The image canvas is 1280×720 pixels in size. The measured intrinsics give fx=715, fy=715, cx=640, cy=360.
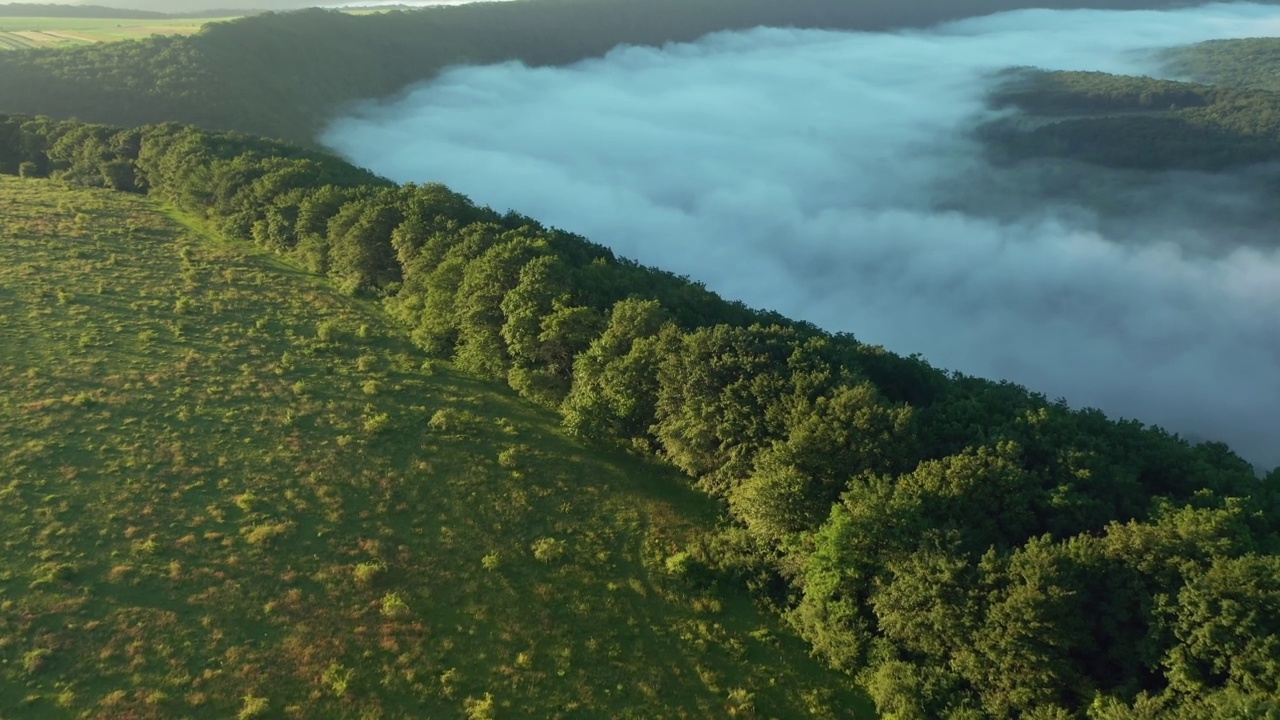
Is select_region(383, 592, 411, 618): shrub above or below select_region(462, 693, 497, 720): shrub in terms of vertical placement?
above

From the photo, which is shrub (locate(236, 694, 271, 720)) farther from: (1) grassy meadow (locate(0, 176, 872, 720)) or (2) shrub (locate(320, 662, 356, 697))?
(2) shrub (locate(320, 662, 356, 697))

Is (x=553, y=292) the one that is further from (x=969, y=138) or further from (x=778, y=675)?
(x=969, y=138)

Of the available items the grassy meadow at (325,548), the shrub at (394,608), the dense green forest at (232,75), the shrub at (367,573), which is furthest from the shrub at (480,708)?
the dense green forest at (232,75)

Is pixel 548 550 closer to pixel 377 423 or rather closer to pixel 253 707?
pixel 253 707

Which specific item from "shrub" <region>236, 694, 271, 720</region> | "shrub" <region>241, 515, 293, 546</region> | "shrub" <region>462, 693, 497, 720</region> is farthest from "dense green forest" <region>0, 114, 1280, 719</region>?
"shrub" <region>236, 694, 271, 720</region>

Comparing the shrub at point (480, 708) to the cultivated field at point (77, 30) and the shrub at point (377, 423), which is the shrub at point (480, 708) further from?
the cultivated field at point (77, 30)
